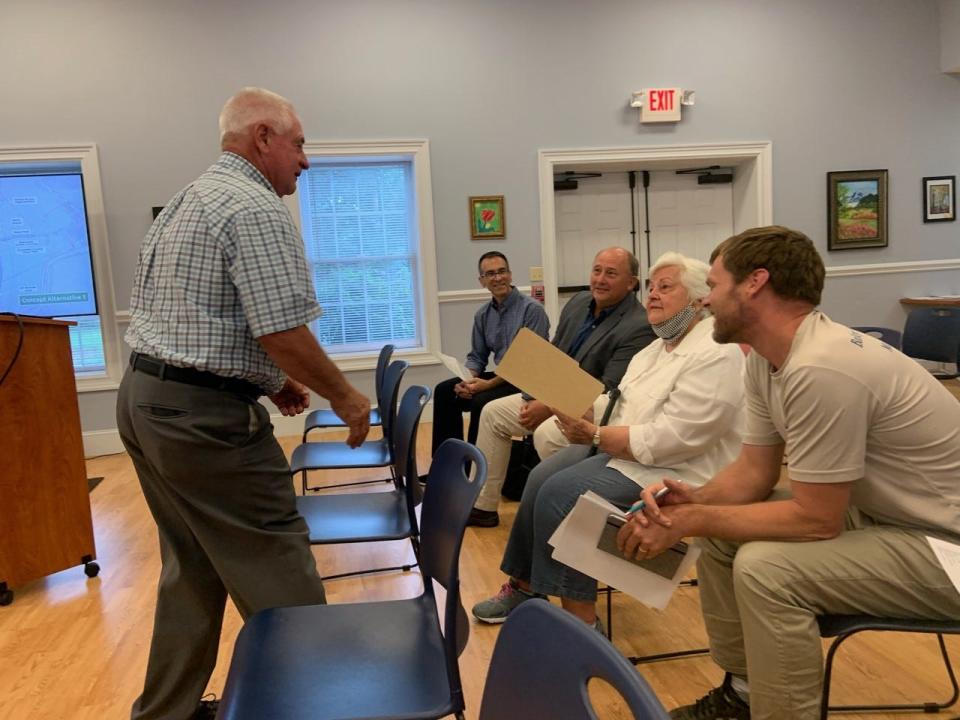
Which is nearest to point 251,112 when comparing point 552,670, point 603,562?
point 603,562

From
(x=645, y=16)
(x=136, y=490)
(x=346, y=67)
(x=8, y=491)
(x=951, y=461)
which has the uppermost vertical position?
(x=645, y=16)

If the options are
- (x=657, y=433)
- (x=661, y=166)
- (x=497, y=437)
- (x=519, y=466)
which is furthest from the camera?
(x=661, y=166)

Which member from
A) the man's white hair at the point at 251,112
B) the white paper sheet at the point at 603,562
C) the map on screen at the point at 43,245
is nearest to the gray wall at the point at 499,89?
the map on screen at the point at 43,245

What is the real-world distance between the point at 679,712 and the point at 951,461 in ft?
Answer: 2.95

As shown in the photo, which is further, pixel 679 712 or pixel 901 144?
pixel 901 144

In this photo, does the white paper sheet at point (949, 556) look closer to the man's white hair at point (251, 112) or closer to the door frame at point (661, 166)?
the man's white hair at point (251, 112)

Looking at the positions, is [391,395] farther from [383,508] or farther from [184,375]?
[184,375]

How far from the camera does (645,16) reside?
234 inches

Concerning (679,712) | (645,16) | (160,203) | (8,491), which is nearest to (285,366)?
(679,712)

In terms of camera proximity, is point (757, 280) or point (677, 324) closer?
point (757, 280)

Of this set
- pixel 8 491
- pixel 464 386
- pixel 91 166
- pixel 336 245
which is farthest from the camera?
pixel 336 245

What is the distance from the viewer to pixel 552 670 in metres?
0.77

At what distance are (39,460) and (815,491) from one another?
274cm

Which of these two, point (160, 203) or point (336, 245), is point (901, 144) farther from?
point (160, 203)
